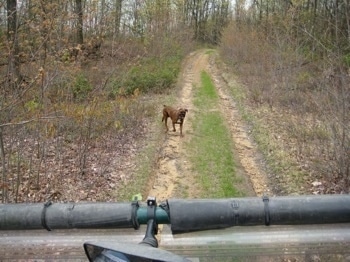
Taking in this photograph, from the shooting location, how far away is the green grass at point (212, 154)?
7.70 meters

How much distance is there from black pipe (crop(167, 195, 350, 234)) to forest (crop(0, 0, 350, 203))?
2.24 metres

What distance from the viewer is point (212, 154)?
9.83m

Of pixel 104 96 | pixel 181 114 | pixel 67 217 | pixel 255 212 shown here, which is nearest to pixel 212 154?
pixel 181 114

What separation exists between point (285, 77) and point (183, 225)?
1386 cm

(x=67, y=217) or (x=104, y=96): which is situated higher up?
(x=104, y=96)

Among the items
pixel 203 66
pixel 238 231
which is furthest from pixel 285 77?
pixel 203 66

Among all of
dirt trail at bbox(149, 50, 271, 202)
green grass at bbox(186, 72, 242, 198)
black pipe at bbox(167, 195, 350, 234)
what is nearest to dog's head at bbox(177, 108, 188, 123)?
dirt trail at bbox(149, 50, 271, 202)

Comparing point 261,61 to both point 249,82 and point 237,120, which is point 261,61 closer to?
point 249,82

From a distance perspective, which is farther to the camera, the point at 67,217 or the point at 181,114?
the point at 181,114

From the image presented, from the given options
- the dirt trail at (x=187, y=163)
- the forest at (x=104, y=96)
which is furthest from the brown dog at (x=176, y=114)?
the forest at (x=104, y=96)

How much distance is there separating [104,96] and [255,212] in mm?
7716

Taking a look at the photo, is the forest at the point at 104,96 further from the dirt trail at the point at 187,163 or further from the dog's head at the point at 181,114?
the dog's head at the point at 181,114

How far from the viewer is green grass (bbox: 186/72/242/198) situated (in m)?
7.70

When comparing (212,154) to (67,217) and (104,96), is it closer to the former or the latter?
(104,96)
